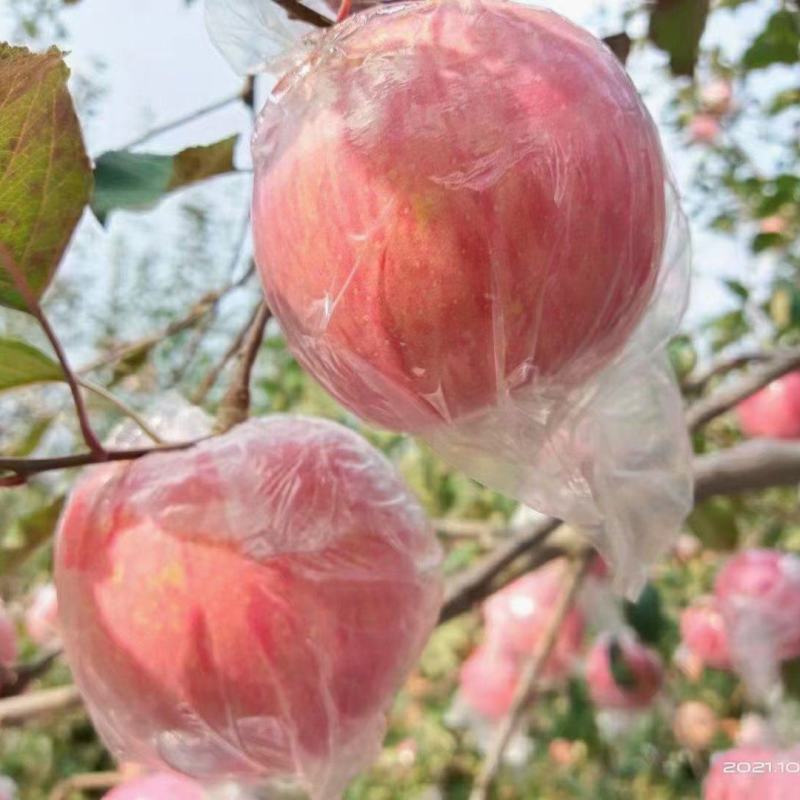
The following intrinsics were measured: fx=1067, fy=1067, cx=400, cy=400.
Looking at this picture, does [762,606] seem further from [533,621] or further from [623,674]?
[533,621]

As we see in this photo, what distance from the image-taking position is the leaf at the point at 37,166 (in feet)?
1.71

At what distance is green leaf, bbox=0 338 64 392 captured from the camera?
0.63m

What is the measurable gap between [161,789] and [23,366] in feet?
1.49

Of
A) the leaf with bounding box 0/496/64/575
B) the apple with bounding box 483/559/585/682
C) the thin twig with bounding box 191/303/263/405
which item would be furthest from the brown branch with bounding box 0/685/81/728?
the apple with bounding box 483/559/585/682

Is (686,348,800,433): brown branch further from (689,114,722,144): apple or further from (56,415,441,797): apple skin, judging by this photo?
(689,114,722,144): apple

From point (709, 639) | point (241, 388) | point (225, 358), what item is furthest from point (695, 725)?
point (241, 388)

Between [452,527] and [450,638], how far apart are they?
104 centimetres

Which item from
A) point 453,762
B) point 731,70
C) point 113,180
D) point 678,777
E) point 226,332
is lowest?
point 678,777

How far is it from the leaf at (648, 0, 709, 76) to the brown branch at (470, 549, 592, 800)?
76 centimetres

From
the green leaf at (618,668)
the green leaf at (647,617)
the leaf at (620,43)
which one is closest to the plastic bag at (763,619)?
the green leaf at (647,617)

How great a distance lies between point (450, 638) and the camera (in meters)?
2.62

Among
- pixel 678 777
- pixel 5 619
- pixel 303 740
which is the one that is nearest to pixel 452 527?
pixel 5 619

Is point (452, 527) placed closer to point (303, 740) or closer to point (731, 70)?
Answer: point (303, 740)
